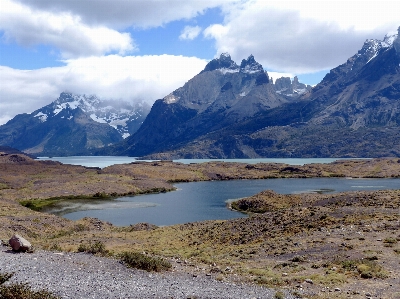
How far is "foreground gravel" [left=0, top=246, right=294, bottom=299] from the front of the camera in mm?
20703

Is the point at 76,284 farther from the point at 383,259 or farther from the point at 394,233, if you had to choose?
the point at 394,233

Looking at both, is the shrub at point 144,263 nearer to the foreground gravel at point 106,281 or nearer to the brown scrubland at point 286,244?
the foreground gravel at point 106,281

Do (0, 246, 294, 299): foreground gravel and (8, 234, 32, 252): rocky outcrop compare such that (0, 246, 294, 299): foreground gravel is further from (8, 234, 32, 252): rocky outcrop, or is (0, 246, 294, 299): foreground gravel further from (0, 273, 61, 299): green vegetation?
(8, 234, 32, 252): rocky outcrop

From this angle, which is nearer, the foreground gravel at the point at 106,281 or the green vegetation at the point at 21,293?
the green vegetation at the point at 21,293

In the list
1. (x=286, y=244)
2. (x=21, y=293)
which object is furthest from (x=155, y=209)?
(x=21, y=293)

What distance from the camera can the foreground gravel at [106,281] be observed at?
67.9ft

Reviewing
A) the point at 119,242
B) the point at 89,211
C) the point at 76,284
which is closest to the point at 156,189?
the point at 89,211

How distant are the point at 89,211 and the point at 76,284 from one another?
83623 millimetres

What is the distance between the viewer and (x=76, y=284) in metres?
21.6

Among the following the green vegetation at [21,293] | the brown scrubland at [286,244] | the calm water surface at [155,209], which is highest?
the green vegetation at [21,293]

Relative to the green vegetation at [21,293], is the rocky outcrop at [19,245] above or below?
below

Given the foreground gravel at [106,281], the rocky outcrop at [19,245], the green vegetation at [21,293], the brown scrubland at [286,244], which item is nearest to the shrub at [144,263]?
the foreground gravel at [106,281]

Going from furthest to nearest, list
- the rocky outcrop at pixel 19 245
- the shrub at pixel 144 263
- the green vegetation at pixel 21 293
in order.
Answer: the rocky outcrop at pixel 19 245
the shrub at pixel 144 263
the green vegetation at pixel 21 293

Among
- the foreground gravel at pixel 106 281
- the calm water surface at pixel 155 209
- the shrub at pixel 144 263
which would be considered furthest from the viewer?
the calm water surface at pixel 155 209
